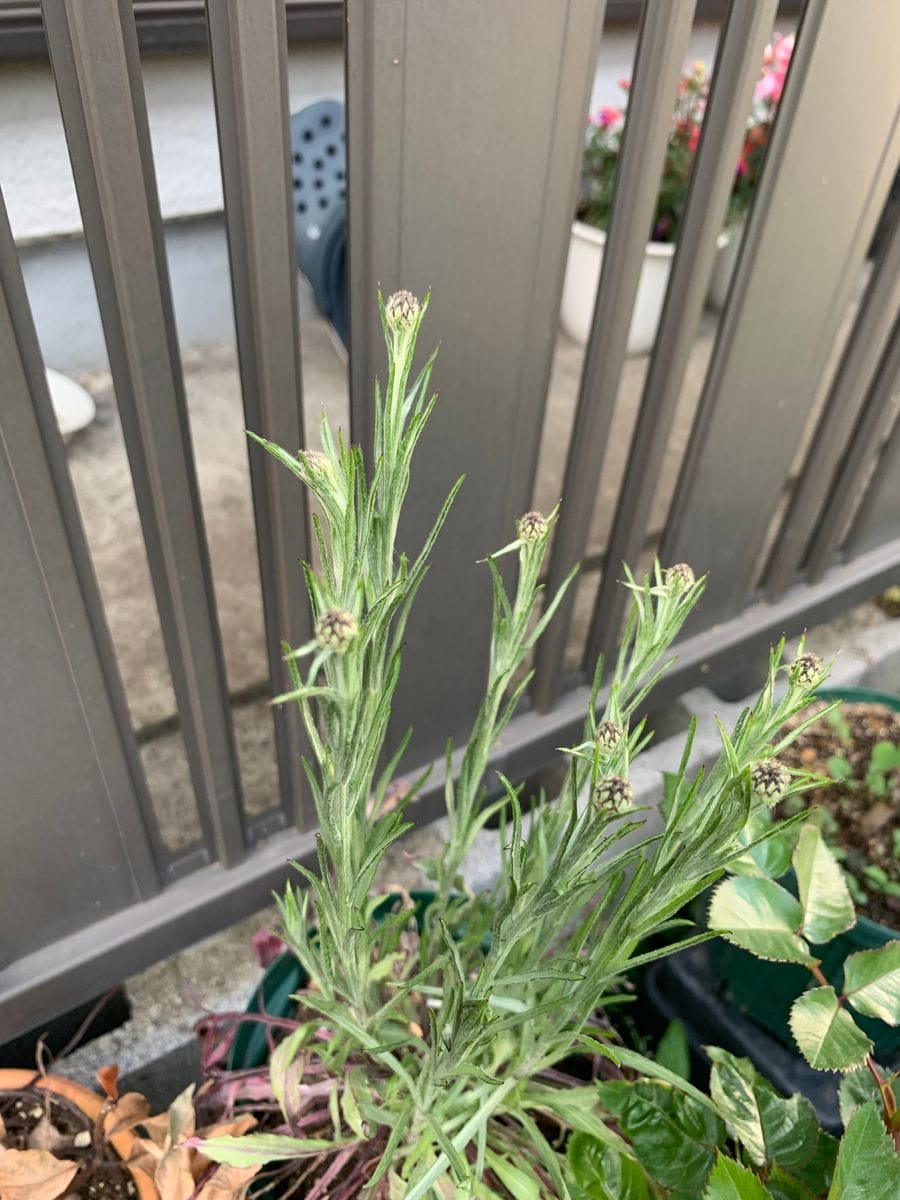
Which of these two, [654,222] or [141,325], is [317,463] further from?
[654,222]

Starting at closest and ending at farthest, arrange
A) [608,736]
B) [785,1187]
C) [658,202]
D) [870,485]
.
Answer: [608,736]
[785,1187]
[870,485]
[658,202]

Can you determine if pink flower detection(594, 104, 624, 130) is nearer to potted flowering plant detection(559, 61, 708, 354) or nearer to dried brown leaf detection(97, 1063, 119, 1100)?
potted flowering plant detection(559, 61, 708, 354)

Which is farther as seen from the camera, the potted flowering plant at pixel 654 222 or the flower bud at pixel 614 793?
the potted flowering plant at pixel 654 222

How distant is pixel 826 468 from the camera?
4.29 feet

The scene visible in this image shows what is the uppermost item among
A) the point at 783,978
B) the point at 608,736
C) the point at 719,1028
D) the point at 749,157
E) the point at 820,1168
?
the point at 608,736

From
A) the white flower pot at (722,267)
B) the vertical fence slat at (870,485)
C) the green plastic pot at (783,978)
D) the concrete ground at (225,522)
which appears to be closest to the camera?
the green plastic pot at (783,978)

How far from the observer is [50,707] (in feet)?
2.60

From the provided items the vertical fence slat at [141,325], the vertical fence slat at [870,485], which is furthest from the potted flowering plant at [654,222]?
the vertical fence slat at [141,325]

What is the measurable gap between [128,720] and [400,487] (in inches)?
19.4

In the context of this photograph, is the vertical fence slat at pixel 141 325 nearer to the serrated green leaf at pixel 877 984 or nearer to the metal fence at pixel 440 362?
the metal fence at pixel 440 362

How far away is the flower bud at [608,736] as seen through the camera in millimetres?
467

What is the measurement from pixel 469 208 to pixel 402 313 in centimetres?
38

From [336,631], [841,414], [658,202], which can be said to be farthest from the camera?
[658,202]

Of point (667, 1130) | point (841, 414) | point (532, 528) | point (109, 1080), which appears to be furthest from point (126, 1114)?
point (841, 414)
